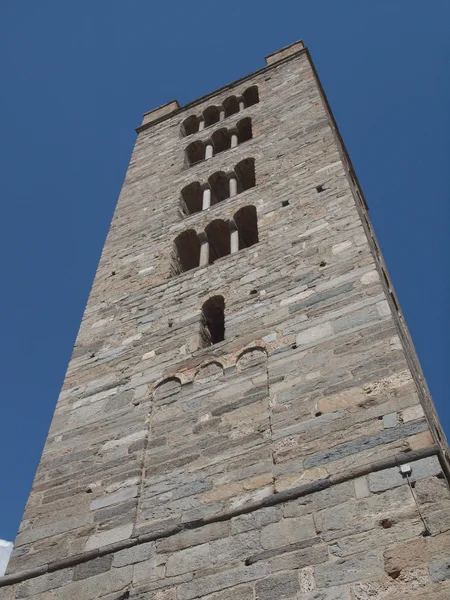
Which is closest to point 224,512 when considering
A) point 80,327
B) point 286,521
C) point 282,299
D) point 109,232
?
point 286,521

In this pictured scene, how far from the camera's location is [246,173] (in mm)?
12453

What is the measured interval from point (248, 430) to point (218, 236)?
16.7ft

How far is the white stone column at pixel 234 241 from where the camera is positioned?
31.7ft

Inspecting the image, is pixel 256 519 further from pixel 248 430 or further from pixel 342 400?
pixel 342 400

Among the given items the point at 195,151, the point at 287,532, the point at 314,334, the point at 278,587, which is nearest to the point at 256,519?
the point at 287,532

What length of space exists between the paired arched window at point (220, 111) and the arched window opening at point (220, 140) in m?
1.21

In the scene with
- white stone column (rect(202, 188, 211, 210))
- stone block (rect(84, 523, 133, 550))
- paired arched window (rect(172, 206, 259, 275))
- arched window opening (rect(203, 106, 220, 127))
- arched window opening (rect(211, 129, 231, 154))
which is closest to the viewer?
stone block (rect(84, 523, 133, 550))

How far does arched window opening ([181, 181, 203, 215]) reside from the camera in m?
12.2

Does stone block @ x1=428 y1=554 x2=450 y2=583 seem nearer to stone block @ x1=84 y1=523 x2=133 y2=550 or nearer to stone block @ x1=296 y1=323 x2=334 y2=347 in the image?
stone block @ x1=84 y1=523 x2=133 y2=550

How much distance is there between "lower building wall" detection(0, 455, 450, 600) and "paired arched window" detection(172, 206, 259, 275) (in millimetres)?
5358

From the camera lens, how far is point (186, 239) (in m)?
10.8

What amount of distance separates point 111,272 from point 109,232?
5.41 feet

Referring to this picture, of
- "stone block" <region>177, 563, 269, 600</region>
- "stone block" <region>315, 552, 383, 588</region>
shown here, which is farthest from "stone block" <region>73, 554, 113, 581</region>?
"stone block" <region>315, 552, 383, 588</region>

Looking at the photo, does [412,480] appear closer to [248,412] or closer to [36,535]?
[248,412]
